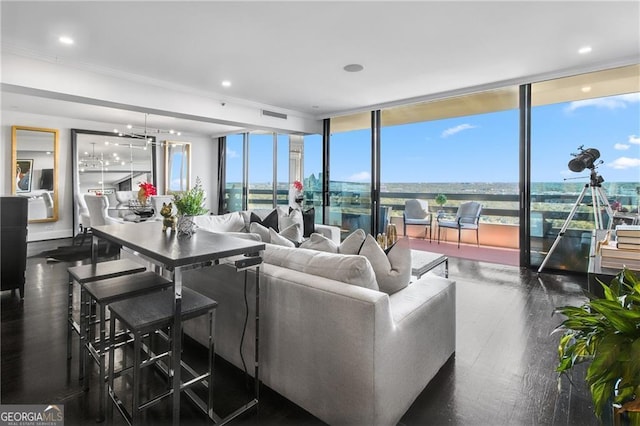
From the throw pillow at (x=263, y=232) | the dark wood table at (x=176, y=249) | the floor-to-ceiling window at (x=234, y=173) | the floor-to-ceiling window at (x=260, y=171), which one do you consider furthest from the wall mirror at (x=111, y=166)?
the dark wood table at (x=176, y=249)

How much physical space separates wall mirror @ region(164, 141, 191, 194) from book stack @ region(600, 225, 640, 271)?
8.39 metres

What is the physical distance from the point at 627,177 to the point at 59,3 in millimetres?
6037

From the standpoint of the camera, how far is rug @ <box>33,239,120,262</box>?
5059 millimetres

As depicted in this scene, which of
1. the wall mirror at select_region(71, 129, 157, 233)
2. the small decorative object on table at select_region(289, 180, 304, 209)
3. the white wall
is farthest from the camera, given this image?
the wall mirror at select_region(71, 129, 157, 233)

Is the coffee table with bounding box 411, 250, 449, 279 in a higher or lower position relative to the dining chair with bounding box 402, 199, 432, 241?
lower

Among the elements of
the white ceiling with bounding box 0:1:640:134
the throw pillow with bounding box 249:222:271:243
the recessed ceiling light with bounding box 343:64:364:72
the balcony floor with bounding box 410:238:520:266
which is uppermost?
the recessed ceiling light with bounding box 343:64:364:72

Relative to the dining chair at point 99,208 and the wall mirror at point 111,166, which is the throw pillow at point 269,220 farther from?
the wall mirror at point 111,166

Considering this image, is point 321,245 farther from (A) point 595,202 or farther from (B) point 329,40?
(A) point 595,202

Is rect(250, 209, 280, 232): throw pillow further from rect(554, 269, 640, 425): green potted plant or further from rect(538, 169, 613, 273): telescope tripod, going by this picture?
rect(538, 169, 613, 273): telescope tripod

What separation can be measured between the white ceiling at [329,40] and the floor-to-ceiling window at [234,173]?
4.29m

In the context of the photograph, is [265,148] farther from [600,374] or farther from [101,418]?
[600,374]

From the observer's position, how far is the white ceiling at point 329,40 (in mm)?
2725

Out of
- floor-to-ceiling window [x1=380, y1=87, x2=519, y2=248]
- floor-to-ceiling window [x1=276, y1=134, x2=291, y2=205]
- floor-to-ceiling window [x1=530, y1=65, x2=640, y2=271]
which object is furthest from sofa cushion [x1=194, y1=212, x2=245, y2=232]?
floor-to-ceiling window [x1=276, y1=134, x2=291, y2=205]

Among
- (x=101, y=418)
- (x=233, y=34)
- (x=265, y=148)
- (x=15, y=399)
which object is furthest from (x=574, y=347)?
(x=265, y=148)
